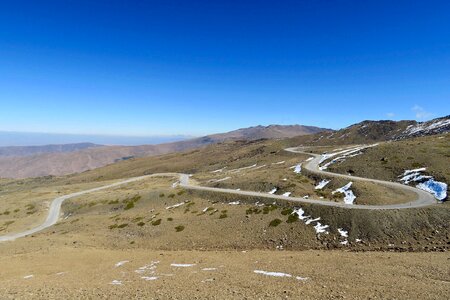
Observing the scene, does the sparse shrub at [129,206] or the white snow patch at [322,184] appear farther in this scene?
the sparse shrub at [129,206]

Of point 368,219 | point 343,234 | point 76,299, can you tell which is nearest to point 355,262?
point 343,234

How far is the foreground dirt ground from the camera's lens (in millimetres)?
22469

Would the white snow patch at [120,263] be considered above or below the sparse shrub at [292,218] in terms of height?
below

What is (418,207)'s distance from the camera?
142ft

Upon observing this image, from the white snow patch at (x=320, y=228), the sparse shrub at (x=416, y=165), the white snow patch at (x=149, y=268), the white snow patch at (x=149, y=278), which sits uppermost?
the sparse shrub at (x=416, y=165)

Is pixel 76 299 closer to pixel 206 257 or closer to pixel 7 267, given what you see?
pixel 206 257

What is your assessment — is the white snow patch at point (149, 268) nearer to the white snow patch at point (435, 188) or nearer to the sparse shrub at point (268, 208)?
the sparse shrub at point (268, 208)

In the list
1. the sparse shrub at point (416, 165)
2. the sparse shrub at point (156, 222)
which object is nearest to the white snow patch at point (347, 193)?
the sparse shrub at point (416, 165)

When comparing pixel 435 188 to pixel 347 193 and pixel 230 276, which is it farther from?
pixel 230 276

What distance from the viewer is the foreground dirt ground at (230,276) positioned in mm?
22469

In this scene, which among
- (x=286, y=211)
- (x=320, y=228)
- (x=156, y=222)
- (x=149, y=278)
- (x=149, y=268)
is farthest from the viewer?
(x=156, y=222)

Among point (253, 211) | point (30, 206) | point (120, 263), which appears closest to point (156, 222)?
point (253, 211)

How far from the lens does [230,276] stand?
2742 cm

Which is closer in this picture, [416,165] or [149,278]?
[149,278]
